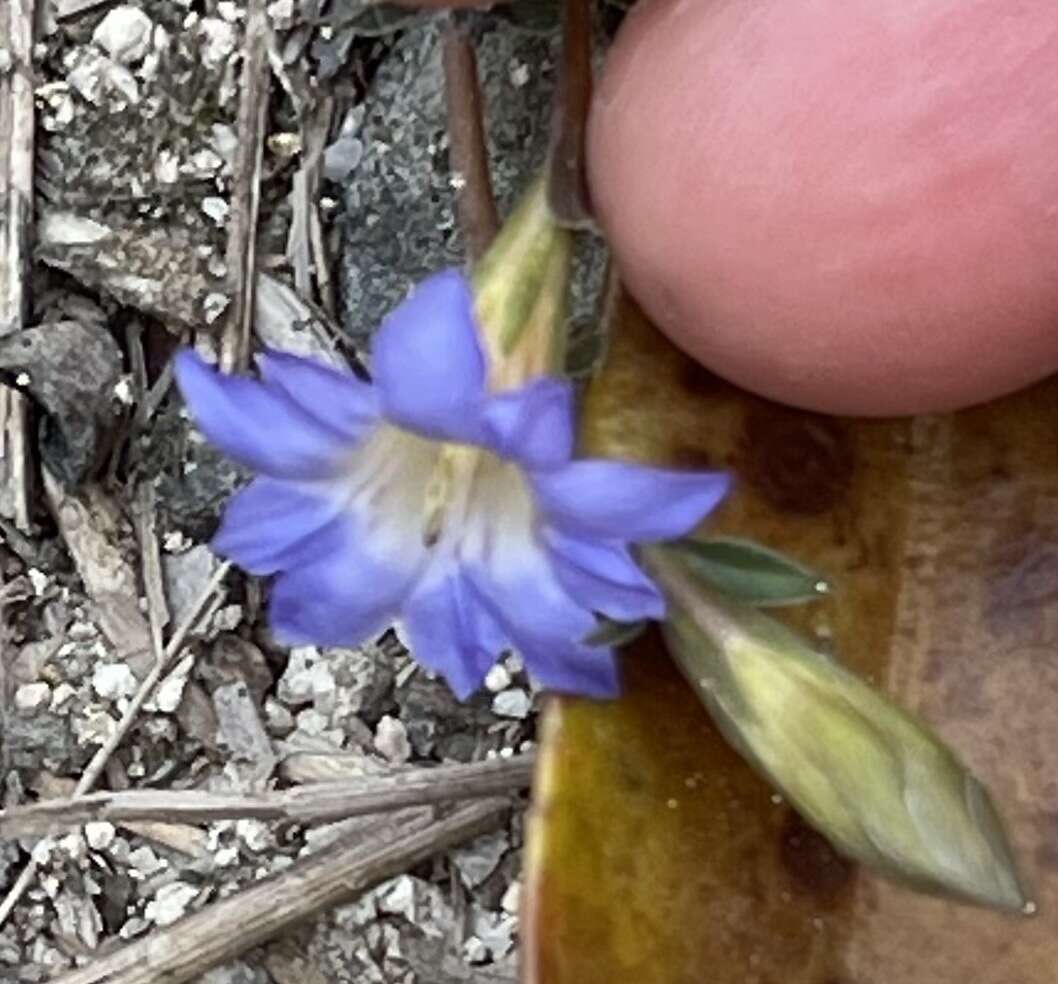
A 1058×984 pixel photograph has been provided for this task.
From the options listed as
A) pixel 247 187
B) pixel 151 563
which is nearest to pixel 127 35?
pixel 247 187

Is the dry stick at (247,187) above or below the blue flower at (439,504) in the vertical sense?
above

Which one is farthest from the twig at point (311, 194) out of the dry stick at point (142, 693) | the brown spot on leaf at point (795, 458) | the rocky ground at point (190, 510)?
the brown spot on leaf at point (795, 458)

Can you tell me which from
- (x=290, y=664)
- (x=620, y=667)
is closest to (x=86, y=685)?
(x=290, y=664)

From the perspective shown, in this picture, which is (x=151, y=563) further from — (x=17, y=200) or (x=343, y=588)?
(x=343, y=588)

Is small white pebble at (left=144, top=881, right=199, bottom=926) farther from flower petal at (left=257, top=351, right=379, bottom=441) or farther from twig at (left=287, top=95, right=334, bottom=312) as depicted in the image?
flower petal at (left=257, top=351, right=379, bottom=441)

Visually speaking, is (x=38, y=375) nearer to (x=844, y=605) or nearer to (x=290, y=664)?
(x=290, y=664)

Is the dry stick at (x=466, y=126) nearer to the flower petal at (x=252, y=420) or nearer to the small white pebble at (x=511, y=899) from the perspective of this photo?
the flower petal at (x=252, y=420)
